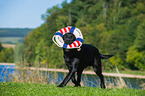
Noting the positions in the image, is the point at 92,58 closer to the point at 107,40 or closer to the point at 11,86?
the point at 11,86

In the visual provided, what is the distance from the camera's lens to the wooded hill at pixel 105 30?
39009 mm

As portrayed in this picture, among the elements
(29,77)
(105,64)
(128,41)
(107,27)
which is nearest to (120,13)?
(107,27)

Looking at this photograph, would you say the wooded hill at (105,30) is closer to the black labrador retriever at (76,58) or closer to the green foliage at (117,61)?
the green foliage at (117,61)

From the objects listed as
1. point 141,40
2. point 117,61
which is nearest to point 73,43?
point 141,40

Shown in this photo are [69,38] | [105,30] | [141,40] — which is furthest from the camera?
[105,30]

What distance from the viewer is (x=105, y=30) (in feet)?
185

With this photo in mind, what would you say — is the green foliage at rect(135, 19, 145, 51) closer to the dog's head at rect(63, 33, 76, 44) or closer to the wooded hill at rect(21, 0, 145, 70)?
the wooded hill at rect(21, 0, 145, 70)

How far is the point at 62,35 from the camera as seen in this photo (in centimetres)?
596

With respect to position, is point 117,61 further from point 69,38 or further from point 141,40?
point 69,38

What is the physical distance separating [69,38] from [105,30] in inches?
2029

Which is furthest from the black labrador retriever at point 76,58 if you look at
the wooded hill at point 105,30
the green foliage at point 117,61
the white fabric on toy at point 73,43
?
the green foliage at point 117,61

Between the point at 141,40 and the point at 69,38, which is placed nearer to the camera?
the point at 69,38

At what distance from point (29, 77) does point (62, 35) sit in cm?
342

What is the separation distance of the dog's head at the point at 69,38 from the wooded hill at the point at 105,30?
1913cm
